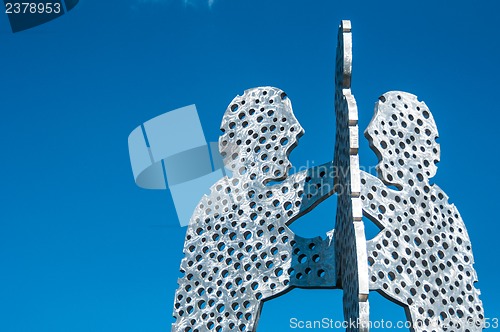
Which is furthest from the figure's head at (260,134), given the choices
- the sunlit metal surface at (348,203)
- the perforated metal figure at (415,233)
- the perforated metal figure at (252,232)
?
the perforated metal figure at (415,233)

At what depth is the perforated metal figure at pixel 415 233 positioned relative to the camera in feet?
20.2

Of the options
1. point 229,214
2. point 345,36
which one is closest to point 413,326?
point 229,214

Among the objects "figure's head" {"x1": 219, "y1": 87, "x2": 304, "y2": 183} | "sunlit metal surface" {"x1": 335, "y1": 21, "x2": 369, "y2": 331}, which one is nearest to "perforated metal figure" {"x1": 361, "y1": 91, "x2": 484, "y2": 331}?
"sunlit metal surface" {"x1": 335, "y1": 21, "x2": 369, "y2": 331}

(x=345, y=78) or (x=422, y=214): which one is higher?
(x=345, y=78)

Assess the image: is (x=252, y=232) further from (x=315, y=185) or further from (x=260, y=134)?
(x=260, y=134)

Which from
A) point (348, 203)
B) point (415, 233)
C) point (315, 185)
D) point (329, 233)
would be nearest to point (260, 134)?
point (315, 185)

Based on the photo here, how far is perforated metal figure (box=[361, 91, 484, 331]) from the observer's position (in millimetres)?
6148

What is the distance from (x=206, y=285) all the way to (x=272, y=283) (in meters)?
0.66

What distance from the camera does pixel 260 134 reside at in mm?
7277

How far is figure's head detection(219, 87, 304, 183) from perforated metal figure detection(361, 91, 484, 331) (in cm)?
91

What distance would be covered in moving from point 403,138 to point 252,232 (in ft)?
5.79

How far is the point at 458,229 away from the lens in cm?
680

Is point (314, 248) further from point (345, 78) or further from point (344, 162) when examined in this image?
point (345, 78)

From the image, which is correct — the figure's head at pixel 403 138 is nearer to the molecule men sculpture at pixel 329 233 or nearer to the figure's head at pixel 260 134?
the molecule men sculpture at pixel 329 233
